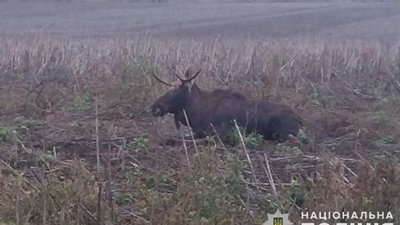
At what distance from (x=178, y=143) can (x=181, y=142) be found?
4 cm

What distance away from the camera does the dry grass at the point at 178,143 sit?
23.2 feet

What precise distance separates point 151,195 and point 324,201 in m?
1.46

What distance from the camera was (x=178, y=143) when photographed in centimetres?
1070

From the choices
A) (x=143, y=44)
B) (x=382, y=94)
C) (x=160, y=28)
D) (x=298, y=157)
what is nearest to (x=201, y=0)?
(x=160, y=28)

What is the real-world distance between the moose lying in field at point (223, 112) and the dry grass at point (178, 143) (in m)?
0.37

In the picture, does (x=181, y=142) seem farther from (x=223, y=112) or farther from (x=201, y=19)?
(x=201, y=19)

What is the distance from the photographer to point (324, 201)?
6.93 m

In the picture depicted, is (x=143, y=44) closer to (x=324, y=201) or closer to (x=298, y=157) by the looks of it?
(x=298, y=157)

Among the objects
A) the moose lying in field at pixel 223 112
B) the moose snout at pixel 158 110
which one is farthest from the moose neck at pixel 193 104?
the moose snout at pixel 158 110
